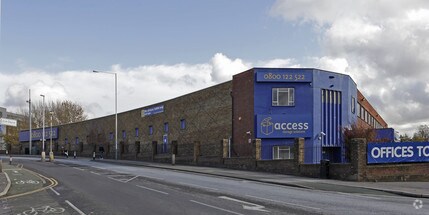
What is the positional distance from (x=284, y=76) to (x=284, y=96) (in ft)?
5.86


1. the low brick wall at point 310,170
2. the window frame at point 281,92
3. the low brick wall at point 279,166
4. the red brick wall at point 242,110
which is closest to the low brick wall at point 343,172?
the low brick wall at point 310,170

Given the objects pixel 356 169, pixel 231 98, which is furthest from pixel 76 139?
pixel 356 169

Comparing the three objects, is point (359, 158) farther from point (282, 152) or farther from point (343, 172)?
point (282, 152)

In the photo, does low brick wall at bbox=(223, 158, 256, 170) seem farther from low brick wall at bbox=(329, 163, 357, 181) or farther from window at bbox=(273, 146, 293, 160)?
low brick wall at bbox=(329, 163, 357, 181)

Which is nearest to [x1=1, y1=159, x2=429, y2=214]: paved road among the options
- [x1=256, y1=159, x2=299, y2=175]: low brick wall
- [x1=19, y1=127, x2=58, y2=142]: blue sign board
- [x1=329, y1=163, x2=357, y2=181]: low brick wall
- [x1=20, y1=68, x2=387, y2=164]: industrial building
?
[x1=329, y1=163, x2=357, y2=181]: low brick wall

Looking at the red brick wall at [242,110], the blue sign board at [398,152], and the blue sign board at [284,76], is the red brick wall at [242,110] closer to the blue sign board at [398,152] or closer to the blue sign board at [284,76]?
the blue sign board at [284,76]

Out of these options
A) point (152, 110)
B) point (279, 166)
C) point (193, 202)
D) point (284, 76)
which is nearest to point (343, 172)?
point (279, 166)

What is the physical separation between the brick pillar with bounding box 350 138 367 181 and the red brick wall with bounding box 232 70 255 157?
1417 cm

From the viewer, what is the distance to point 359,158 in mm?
25875

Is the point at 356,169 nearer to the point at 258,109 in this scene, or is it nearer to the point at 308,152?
the point at 308,152

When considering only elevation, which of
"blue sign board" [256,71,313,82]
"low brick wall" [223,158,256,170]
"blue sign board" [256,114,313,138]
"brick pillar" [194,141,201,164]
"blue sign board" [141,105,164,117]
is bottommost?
"low brick wall" [223,158,256,170]

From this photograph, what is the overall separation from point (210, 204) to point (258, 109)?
26.6m

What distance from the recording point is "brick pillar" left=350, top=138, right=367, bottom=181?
84.4 ft

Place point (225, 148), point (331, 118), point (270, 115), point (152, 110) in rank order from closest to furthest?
point (225, 148)
point (270, 115)
point (331, 118)
point (152, 110)
